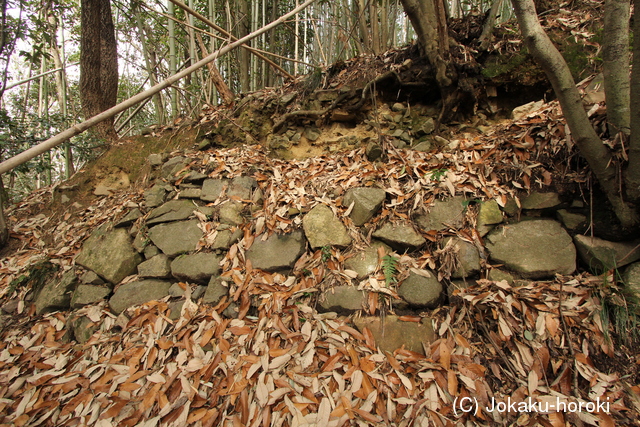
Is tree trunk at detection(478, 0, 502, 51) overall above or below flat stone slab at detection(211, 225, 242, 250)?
above

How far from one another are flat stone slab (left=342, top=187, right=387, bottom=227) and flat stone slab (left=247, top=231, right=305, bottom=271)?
57 centimetres

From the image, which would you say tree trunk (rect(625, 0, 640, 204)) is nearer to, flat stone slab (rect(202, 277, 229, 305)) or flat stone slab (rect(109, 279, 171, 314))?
flat stone slab (rect(202, 277, 229, 305))

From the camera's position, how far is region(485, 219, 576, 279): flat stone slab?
2039 millimetres

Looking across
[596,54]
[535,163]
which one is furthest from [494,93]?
[535,163]

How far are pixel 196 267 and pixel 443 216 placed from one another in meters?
2.40

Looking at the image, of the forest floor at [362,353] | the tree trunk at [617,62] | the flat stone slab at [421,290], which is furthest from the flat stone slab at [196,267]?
the tree trunk at [617,62]

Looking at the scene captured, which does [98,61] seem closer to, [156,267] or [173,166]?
[173,166]

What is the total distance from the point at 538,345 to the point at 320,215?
Result: 1.91m

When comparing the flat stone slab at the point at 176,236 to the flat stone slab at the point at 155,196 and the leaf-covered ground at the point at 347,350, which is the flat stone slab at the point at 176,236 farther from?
the flat stone slab at the point at 155,196

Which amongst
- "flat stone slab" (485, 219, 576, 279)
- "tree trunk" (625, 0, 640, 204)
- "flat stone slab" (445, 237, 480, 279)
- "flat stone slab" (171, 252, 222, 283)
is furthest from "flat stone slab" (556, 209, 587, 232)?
"flat stone slab" (171, 252, 222, 283)

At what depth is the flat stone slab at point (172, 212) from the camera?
2986 millimetres

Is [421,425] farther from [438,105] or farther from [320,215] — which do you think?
[438,105]

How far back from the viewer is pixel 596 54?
2736 mm

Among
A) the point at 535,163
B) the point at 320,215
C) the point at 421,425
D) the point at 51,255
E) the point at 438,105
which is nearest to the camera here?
the point at 421,425
